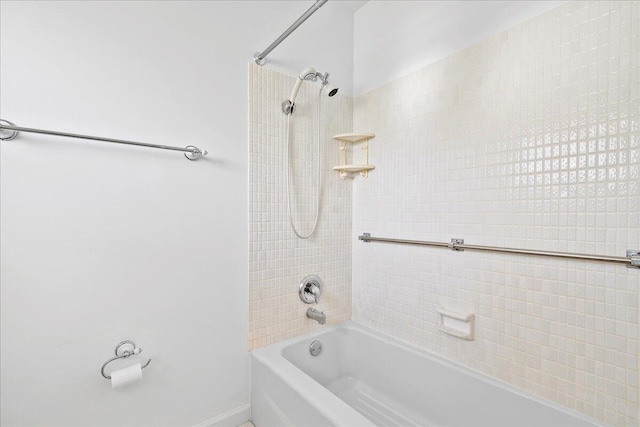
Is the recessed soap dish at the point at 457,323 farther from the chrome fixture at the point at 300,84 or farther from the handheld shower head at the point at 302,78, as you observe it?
the handheld shower head at the point at 302,78

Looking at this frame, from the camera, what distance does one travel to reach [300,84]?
5.49 feet

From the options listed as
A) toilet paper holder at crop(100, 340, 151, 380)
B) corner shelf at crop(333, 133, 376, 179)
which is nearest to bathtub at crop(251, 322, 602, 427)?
toilet paper holder at crop(100, 340, 151, 380)

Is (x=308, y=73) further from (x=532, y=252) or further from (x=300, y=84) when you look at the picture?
(x=532, y=252)

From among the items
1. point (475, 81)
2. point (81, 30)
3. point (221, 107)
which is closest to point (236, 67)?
point (221, 107)

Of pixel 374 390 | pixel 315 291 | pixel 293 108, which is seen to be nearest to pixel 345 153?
pixel 293 108

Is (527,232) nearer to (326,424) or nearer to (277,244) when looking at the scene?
(326,424)

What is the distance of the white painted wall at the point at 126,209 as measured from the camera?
1118 millimetres

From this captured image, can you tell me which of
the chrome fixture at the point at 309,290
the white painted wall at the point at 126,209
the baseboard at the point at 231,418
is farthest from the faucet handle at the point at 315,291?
the baseboard at the point at 231,418

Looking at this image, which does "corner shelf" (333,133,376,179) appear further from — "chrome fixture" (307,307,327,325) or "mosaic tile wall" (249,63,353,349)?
"chrome fixture" (307,307,327,325)

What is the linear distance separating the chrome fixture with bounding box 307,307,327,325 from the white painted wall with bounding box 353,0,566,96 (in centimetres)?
146

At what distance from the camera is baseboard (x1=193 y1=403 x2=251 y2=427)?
154 centimetres

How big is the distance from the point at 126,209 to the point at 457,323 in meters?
1.63

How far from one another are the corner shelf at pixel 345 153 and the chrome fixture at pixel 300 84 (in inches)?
13.0

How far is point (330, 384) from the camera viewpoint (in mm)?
1857
